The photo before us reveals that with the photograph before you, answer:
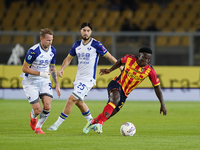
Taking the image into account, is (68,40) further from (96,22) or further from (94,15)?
(94,15)

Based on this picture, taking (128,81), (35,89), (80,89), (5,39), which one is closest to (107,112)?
(128,81)

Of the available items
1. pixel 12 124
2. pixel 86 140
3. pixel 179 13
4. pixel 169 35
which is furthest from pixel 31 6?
pixel 86 140

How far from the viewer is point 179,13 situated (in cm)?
2245

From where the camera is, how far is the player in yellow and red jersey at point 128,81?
7849mm

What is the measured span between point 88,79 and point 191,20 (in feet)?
46.5

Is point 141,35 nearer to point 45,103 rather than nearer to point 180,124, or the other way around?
point 180,124

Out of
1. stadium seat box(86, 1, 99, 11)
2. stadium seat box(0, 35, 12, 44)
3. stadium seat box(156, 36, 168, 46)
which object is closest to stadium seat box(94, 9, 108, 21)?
stadium seat box(86, 1, 99, 11)

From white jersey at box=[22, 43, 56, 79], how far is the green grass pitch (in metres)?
1.36

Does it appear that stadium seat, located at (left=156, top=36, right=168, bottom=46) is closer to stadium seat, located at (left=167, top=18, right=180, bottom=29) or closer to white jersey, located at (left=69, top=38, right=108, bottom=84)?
stadium seat, located at (left=167, top=18, right=180, bottom=29)

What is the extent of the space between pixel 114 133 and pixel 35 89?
6.19ft

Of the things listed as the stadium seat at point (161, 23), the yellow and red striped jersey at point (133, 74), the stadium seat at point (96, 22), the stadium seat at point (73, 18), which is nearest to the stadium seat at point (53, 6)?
the stadium seat at point (73, 18)

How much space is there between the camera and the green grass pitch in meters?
6.38

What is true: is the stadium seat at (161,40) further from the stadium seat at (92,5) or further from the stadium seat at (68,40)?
the stadium seat at (92,5)

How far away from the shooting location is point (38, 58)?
26.9 feet
